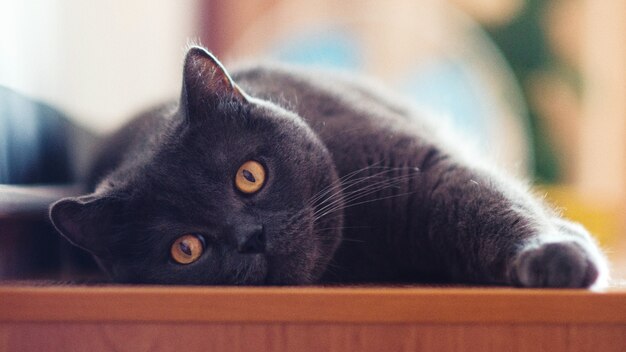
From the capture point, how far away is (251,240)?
928mm

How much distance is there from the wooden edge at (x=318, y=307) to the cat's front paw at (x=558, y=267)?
0.07 m

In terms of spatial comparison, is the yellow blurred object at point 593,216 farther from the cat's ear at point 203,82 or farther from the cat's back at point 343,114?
the cat's ear at point 203,82

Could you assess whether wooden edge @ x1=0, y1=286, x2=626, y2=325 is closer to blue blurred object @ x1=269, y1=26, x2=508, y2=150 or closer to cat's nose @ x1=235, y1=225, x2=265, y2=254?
cat's nose @ x1=235, y1=225, x2=265, y2=254

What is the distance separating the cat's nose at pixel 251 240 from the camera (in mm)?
925

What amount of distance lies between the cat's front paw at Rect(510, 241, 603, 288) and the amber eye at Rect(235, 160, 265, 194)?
1.32 feet

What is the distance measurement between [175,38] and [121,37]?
0.59 m

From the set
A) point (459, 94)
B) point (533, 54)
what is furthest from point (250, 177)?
point (533, 54)

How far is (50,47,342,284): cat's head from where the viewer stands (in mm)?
949

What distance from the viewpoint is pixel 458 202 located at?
1.04 metres

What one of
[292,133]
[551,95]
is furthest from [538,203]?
[551,95]

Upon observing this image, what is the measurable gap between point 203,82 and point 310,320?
460 millimetres

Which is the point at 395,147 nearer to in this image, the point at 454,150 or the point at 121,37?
the point at 454,150

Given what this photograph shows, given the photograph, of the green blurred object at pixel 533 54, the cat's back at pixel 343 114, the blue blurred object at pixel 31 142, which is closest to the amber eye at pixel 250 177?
the cat's back at pixel 343 114

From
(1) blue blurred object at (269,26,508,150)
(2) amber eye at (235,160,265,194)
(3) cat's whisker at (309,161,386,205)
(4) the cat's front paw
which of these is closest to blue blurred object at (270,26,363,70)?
(1) blue blurred object at (269,26,508,150)
